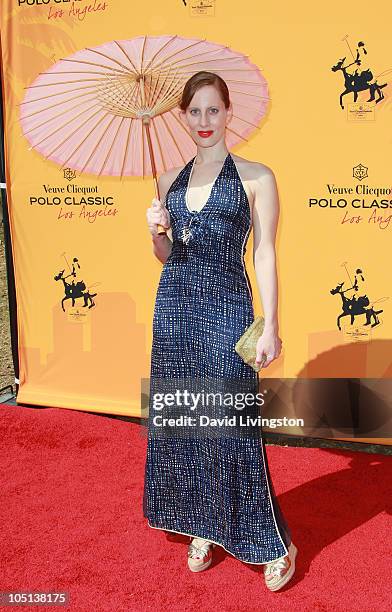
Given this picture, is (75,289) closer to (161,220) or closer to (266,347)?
(161,220)

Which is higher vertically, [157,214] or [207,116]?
[207,116]

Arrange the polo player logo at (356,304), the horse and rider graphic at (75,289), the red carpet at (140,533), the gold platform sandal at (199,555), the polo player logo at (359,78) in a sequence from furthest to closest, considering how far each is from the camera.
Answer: the horse and rider graphic at (75,289)
the polo player logo at (356,304)
the polo player logo at (359,78)
the gold platform sandal at (199,555)
the red carpet at (140,533)

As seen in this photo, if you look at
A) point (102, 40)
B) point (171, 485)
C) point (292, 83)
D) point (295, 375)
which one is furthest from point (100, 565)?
point (102, 40)

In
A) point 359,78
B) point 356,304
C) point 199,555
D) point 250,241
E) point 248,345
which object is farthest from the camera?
point 250,241

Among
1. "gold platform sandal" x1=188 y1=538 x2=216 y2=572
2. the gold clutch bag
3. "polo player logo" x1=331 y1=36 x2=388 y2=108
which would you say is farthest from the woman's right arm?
"polo player logo" x1=331 y1=36 x2=388 y2=108

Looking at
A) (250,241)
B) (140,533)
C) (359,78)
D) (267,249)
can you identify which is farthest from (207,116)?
Result: (140,533)

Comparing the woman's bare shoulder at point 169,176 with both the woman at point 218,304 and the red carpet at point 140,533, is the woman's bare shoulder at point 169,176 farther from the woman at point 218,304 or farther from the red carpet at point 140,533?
the red carpet at point 140,533

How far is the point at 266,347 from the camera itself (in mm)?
2885

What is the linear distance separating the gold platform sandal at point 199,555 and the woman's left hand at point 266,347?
3.26 feet

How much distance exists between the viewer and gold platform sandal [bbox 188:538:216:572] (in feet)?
10.5

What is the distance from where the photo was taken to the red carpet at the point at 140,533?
9.91 ft

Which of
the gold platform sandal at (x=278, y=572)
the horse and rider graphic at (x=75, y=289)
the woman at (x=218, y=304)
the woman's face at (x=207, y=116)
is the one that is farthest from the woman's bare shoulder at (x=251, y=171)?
the horse and rider graphic at (x=75, y=289)

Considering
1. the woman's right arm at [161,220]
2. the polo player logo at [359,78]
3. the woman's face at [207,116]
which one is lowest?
the woman's right arm at [161,220]

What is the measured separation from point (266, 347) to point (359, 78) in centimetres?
223
